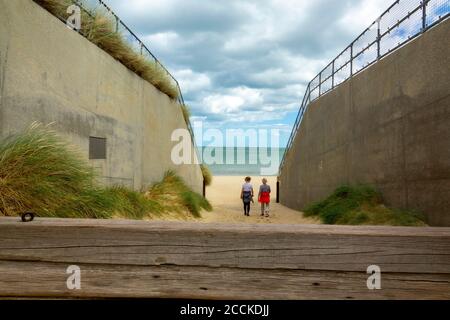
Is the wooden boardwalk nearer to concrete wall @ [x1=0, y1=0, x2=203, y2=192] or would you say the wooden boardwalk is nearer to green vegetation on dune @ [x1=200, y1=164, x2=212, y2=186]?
concrete wall @ [x1=0, y1=0, x2=203, y2=192]

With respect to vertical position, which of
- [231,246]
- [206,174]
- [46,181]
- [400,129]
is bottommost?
[231,246]

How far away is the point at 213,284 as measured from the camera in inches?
69.1

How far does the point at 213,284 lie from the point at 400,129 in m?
7.67

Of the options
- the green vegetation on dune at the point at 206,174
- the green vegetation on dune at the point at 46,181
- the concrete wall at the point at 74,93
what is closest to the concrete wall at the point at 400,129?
the green vegetation on dune at the point at 46,181

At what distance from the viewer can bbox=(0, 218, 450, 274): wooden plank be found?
1751mm

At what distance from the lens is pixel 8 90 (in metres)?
5.32

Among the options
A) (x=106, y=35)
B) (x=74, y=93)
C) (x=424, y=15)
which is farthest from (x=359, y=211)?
(x=106, y=35)

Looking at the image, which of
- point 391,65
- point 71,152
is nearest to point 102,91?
point 71,152

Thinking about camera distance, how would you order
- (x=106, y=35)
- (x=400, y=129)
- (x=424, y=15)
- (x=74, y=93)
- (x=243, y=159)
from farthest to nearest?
1. (x=243, y=159)
2. (x=106, y=35)
3. (x=400, y=129)
4. (x=424, y=15)
5. (x=74, y=93)

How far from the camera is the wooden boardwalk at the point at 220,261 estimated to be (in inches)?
68.6

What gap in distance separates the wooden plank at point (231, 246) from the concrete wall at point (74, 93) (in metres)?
4.05

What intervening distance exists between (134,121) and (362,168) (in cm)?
626

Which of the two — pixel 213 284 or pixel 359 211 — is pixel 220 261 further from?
pixel 359 211

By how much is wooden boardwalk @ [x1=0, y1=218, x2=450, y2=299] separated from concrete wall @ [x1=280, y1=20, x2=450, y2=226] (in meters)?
5.59
